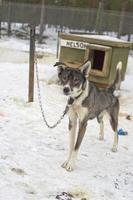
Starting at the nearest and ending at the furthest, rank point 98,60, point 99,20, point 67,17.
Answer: point 98,60 < point 99,20 < point 67,17

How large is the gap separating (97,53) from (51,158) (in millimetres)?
5087

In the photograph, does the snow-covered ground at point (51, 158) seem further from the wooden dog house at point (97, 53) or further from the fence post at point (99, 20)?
the fence post at point (99, 20)

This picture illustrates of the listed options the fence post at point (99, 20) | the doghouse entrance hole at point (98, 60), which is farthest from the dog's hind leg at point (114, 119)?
the fence post at point (99, 20)

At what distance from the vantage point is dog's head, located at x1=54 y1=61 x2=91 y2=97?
15.8 ft

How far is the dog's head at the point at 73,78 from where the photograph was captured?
4824mm

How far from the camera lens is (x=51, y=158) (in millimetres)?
5387

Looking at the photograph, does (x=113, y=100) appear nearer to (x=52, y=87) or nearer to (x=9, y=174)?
(x=9, y=174)

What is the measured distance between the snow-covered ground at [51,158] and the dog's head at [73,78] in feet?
3.04

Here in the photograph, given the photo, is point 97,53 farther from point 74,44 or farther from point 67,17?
point 67,17

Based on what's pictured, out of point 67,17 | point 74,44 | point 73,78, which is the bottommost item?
point 67,17

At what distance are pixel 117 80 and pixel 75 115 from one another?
117 centimetres

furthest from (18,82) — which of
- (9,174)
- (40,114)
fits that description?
(9,174)

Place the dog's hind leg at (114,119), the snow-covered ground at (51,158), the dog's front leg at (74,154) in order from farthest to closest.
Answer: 1. the dog's hind leg at (114,119)
2. the dog's front leg at (74,154)
3. the snow-covered ground at (51,158)

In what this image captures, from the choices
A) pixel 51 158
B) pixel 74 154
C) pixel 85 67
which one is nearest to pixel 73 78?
pixel 85 67
